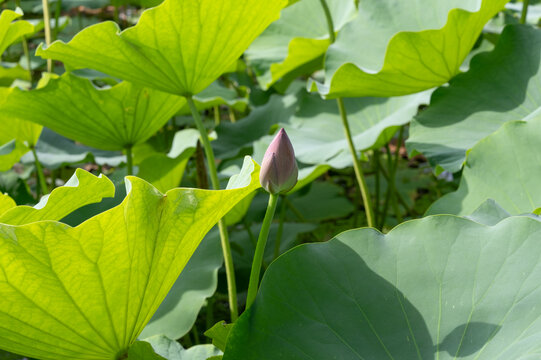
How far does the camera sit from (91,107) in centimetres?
158

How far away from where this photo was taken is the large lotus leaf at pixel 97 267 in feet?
2.53

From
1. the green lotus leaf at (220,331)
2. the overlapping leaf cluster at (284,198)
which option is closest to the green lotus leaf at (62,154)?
the overlapping leaf cluster at (284,198)

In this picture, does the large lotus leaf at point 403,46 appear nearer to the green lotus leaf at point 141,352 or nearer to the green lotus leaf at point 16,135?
the green lotus leaf at point 141,352

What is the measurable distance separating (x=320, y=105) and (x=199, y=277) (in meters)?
0.94

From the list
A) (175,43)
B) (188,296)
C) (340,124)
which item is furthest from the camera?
Answer: (340,124)

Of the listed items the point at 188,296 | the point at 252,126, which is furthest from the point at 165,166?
the point at 252,126

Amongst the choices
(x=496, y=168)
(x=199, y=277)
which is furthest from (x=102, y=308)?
(x=496, y=168)

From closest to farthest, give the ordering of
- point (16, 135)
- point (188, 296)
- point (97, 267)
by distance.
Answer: point (97, 267) → point (188, 296) → point (16, 135)

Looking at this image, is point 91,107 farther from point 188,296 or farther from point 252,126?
point 252,126

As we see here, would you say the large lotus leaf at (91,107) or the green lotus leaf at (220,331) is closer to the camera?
the green lotus leaf at (220,331)

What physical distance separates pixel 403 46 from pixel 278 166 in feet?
2.00

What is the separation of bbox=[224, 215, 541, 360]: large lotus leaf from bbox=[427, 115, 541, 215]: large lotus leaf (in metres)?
0.32

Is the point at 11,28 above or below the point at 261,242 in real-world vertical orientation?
above

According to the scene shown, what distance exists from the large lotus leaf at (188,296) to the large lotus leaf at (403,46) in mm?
459
